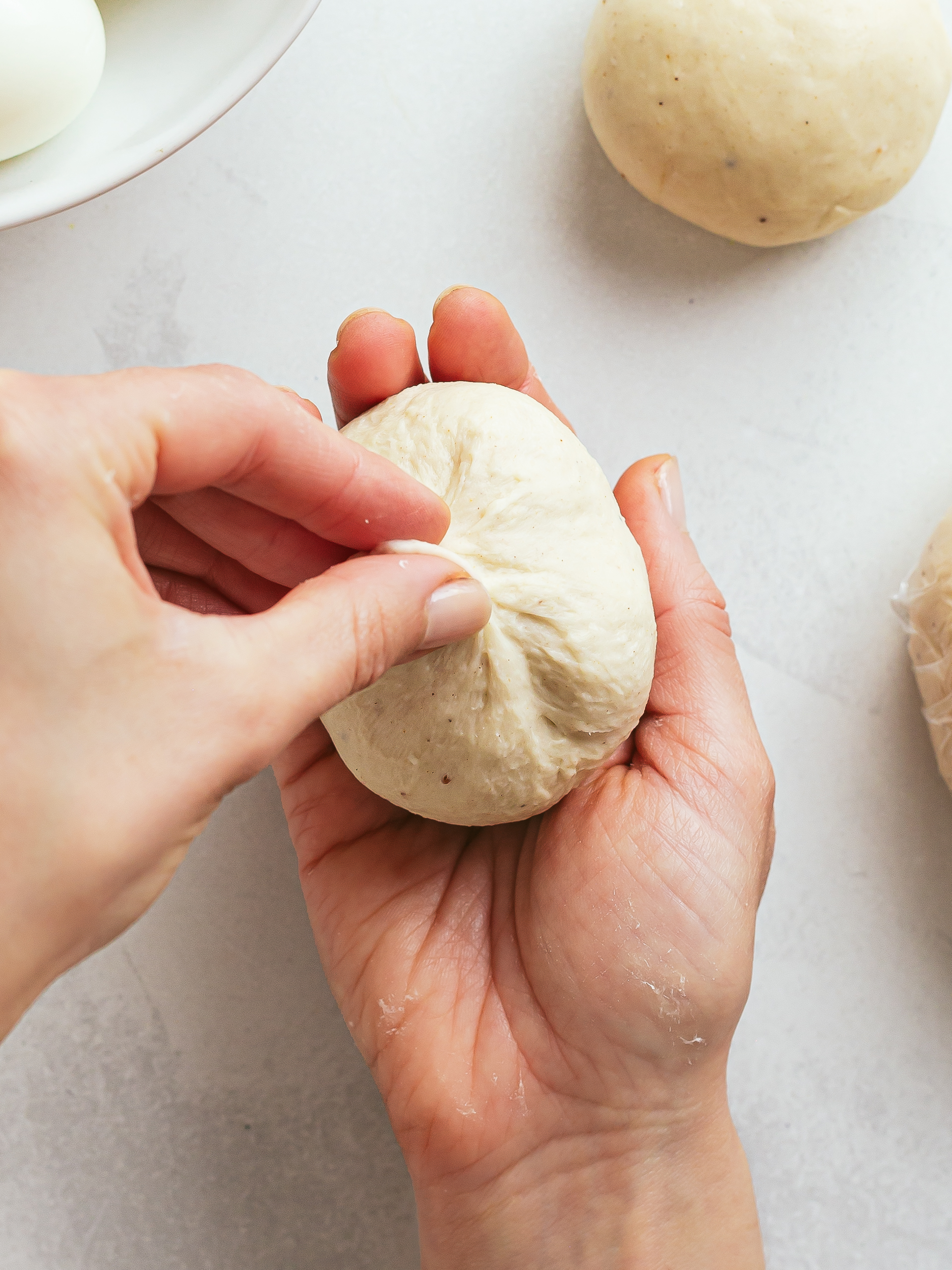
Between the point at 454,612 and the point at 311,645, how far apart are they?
0.18 meters

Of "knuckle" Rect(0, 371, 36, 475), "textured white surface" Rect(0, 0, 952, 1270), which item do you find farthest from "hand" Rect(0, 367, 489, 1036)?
"textured white surface" Rect(0, 0, 952, 1270)

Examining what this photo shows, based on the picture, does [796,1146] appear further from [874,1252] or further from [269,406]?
[269,406]

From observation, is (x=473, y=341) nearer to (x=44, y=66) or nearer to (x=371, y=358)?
(x=371, y=358)

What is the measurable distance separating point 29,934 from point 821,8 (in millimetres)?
1451

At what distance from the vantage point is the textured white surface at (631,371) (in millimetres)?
1459

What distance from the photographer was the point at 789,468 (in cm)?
151

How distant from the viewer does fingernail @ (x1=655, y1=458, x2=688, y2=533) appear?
4.20ft

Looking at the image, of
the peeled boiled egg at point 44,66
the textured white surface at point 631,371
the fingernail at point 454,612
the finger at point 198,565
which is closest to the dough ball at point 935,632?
the textured white surface at point 631,371

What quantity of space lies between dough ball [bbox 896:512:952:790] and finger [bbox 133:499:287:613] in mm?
933

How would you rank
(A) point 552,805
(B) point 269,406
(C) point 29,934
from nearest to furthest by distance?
(C) point 29,934
(B) point 269,406
(A) point 552,805

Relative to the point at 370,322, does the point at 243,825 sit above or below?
below

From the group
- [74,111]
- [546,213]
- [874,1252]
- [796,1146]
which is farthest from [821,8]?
[874,1252]

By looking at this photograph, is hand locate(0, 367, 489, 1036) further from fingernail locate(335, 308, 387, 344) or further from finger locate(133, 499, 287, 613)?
fingernail locate(335, 308, 387, 344)

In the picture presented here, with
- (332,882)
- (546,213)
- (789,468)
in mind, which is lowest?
(332,882)
